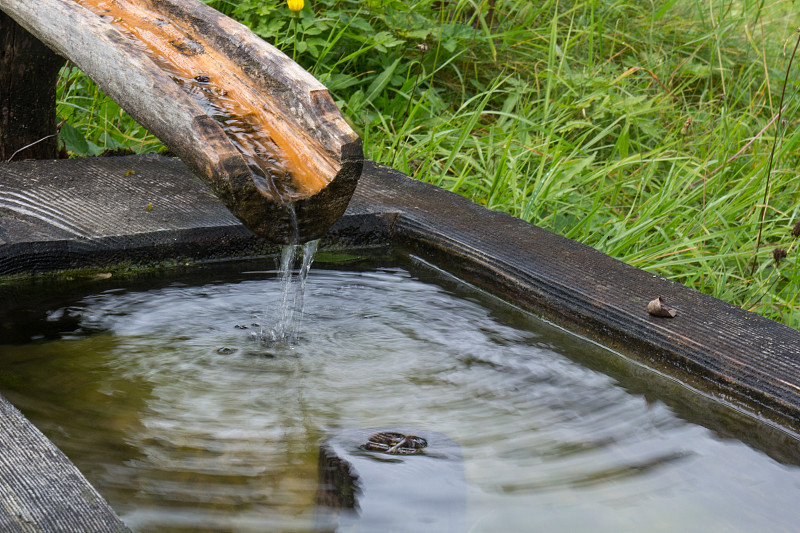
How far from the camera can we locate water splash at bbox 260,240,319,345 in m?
1.94

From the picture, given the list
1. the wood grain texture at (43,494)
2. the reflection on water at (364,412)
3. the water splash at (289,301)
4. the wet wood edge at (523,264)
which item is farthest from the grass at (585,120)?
the wood grain texture at (43,494)

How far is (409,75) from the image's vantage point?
4051 mm

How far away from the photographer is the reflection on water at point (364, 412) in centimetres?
131

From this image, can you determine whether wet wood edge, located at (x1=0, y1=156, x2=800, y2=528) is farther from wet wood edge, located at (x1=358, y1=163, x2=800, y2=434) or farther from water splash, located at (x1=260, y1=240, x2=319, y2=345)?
water splash, located at (x1=260, y1=240, x2=319, y2=345)

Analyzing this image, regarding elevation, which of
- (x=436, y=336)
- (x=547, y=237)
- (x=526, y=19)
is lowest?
(x=436, y=336)

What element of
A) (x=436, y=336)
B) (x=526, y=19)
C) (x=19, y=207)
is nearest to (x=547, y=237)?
(x=436, y=336)

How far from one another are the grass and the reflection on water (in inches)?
40.4

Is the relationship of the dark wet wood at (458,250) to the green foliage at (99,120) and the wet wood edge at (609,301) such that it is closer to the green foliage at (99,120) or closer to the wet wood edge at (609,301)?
the wet wood edge at (609,301)

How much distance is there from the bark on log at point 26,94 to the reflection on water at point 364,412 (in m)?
0.91

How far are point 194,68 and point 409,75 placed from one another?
227cm

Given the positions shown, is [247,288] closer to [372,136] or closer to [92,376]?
[92,376]

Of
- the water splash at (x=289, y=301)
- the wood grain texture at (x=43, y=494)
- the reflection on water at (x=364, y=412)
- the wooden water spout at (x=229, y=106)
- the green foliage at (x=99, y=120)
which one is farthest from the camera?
the green foliage at (x=99, y=120)

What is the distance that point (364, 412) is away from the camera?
1.61m

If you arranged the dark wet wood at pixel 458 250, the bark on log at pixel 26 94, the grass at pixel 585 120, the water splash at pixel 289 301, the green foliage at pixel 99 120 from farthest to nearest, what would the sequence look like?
1. the green foliage at pixel 99 120
2. the grass at pixel 585 120
3. the bark on log at pixel 26 94
4. the water splash at pixel 289 301
5. the dark wet wood at pixel 458 250
